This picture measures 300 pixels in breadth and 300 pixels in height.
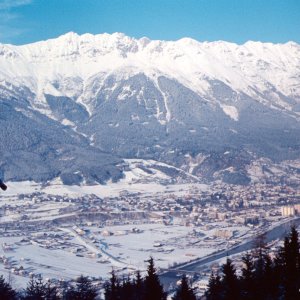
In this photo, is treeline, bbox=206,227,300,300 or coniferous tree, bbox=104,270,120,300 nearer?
treeline, bbox=206,227,300,300

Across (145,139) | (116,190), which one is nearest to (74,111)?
(145,139)

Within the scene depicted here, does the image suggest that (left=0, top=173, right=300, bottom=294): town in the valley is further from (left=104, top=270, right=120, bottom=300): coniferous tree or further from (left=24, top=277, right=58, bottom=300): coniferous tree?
(left=104, top=270, right=120, bottom=300): coniferous tree

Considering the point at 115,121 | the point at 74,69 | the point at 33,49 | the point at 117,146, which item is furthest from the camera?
the point at 33,49

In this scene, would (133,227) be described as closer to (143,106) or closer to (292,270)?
(292,270)

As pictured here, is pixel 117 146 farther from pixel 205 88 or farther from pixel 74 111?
pixel 205 88

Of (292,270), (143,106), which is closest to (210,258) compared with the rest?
(292,270)

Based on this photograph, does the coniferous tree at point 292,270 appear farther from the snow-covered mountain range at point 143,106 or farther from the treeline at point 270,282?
the snow-covered mountain range at point 143,106

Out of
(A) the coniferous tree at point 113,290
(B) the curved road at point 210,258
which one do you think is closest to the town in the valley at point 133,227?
(B) the curved road at point 210,258

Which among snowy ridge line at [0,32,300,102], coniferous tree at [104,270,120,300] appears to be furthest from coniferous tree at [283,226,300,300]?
snowy ridge line at [0,32,300,102]
